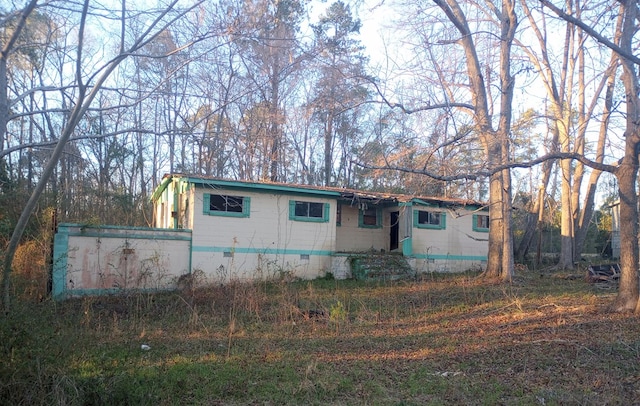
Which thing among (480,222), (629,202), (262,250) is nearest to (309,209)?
(262,250)

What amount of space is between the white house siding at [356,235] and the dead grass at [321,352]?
24.3 feet

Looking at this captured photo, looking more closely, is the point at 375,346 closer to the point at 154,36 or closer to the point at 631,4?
the point at 154,36

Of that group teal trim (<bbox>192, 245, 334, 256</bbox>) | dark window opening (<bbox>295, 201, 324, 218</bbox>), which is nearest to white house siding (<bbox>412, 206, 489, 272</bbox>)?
teal trim (<bbox>192, 245, 334, 256</bbox>)

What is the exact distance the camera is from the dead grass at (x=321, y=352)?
5.26 m

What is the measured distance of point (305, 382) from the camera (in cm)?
604

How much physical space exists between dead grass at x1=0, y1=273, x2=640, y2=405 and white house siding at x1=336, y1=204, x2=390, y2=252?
7.39 metres

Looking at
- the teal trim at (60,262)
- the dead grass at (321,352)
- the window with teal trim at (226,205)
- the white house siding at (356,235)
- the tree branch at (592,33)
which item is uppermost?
the tree branch at (592,33)

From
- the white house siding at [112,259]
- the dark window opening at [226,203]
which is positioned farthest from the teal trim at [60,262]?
the dark window opening at [226,203]

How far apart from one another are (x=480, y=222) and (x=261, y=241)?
10116 mm

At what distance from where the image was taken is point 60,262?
12703mm

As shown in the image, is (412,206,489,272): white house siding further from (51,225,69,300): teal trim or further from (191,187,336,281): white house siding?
(51,225,69,300): teal trim

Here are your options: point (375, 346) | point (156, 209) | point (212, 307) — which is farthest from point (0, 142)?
point (156, 209)

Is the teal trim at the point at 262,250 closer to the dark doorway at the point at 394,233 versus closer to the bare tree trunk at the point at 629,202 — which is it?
the dark doorway at the point at 394,233

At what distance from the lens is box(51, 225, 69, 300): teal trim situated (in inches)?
496
